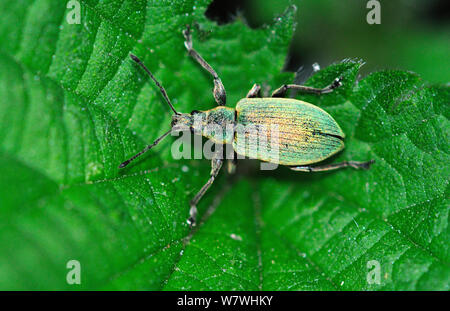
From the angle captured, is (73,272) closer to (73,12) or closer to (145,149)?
(145,149)

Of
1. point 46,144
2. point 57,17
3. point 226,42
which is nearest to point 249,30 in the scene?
point 226,42

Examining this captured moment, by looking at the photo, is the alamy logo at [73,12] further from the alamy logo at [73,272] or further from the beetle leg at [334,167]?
the beetle leg at [334,167]

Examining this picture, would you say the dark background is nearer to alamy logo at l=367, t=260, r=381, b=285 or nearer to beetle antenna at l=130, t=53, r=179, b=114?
beetle antenna at l=130, t=53, r=179, b=114

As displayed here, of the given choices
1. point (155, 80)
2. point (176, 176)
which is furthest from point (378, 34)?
point (176, 176)

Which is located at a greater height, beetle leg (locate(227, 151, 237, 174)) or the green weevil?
the green weevil

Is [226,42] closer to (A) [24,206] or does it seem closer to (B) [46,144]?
(B) [46,144]

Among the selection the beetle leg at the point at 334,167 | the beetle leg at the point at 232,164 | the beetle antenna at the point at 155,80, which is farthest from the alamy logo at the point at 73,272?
the beetle leg at the point at 334,167

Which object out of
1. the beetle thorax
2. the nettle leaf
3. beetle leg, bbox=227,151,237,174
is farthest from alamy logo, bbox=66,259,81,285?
beetle leg, bbox=227,151,237,174
